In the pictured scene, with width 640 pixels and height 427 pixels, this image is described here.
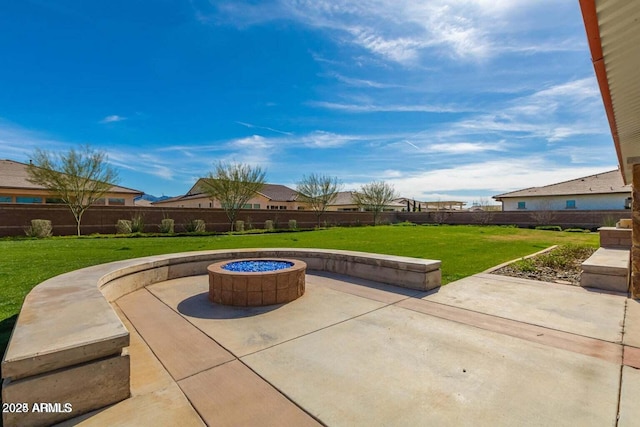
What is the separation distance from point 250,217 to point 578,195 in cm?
3290

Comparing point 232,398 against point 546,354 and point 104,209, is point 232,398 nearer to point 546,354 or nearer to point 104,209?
point 546,354

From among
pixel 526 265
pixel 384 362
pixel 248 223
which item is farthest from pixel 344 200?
pixel 384 362

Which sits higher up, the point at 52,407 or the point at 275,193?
the point at 275,193

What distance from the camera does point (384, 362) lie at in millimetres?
Result: 3227

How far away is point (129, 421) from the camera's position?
2.33 metres

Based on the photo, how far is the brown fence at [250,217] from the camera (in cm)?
1802

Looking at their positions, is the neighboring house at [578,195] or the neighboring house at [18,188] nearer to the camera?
the neighboring house at [18,188]

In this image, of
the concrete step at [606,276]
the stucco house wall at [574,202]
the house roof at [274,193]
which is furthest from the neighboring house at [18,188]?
the stucco house wall at [574,202]

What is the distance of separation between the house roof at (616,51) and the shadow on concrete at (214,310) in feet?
Result: 16.3

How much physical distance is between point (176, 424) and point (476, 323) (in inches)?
150

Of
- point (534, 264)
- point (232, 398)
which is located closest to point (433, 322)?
point (232, 398)

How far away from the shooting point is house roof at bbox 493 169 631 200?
3020cm

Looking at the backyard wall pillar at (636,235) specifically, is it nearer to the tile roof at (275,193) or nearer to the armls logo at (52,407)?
the armls logo at (52,407)

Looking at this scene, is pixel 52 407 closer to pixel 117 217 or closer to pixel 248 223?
pixel 117 217
